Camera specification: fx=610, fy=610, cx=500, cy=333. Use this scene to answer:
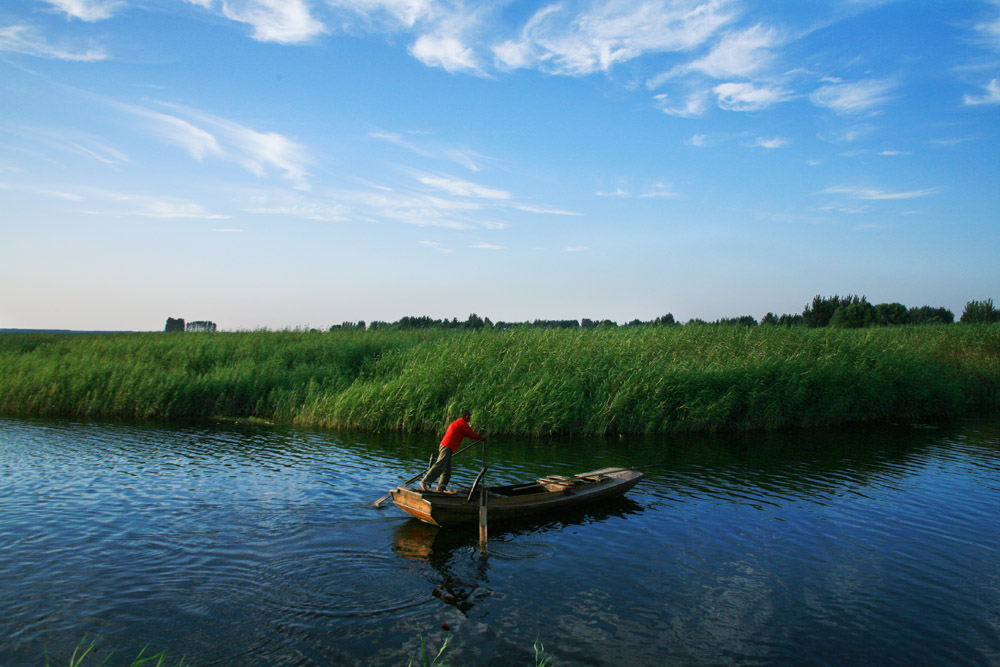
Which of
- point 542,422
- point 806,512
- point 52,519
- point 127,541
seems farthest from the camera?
point 542,422

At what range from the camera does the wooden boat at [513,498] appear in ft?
38.7

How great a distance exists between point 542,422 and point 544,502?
9.50 meters

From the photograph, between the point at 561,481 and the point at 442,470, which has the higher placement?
the point at 442,470

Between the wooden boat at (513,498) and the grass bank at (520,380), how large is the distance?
830 centimetres

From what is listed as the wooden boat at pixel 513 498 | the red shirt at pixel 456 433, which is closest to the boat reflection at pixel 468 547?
the wooden boat at pixel 513 498

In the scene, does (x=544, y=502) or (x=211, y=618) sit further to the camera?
(x=544, y=502)

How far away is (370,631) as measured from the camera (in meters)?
A: 8.05

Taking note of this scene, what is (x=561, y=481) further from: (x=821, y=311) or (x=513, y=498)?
(x=821, y=311)

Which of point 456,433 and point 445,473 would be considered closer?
point 445,473

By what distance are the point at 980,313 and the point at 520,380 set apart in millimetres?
48607

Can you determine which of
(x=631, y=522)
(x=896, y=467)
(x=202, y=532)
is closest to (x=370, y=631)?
(x=202, y=532)

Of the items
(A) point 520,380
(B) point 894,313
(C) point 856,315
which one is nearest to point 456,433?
(A) point 520,380

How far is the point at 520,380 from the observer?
24047mm

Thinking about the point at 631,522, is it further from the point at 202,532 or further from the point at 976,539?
the point at 202,532
